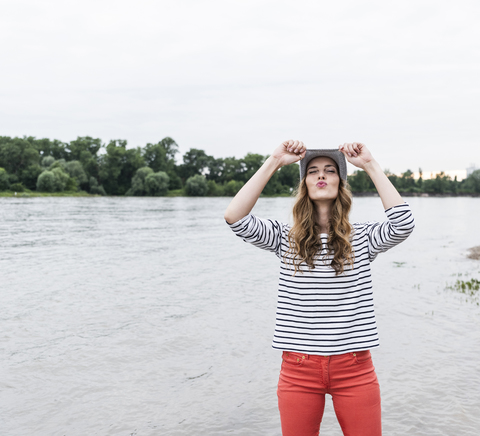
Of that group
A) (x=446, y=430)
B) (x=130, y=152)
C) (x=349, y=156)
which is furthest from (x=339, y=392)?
(x=130, y=152)

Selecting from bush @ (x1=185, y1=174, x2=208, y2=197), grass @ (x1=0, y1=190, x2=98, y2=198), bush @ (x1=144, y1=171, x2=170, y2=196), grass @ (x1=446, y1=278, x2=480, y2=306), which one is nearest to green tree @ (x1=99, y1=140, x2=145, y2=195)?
bush @ (x1=144, y1=171, x2=170, y2=196)

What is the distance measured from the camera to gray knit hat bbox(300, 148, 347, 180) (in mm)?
3164

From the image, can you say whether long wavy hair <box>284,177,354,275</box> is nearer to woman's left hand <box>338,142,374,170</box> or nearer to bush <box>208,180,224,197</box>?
woman's left hand <box>338,142,374,170</box>

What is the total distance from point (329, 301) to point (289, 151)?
1008 millimetres

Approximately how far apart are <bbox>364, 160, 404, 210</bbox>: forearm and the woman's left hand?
3 cm

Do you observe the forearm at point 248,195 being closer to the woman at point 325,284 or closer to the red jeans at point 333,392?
the woman at point 325,284

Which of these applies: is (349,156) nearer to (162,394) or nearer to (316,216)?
(316,216)

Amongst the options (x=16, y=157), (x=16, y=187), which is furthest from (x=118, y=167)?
(x=16, y=187)

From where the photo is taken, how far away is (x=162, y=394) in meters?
6.81

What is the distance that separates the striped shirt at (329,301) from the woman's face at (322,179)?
0.31 meters

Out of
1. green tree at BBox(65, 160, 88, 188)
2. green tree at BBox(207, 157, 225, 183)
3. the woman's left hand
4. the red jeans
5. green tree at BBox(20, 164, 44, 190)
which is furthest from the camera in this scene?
green tree at BBox(207, 157, 225, 183)

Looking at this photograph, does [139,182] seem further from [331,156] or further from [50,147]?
[331,156]

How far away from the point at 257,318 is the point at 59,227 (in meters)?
25.4

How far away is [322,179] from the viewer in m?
3.17
